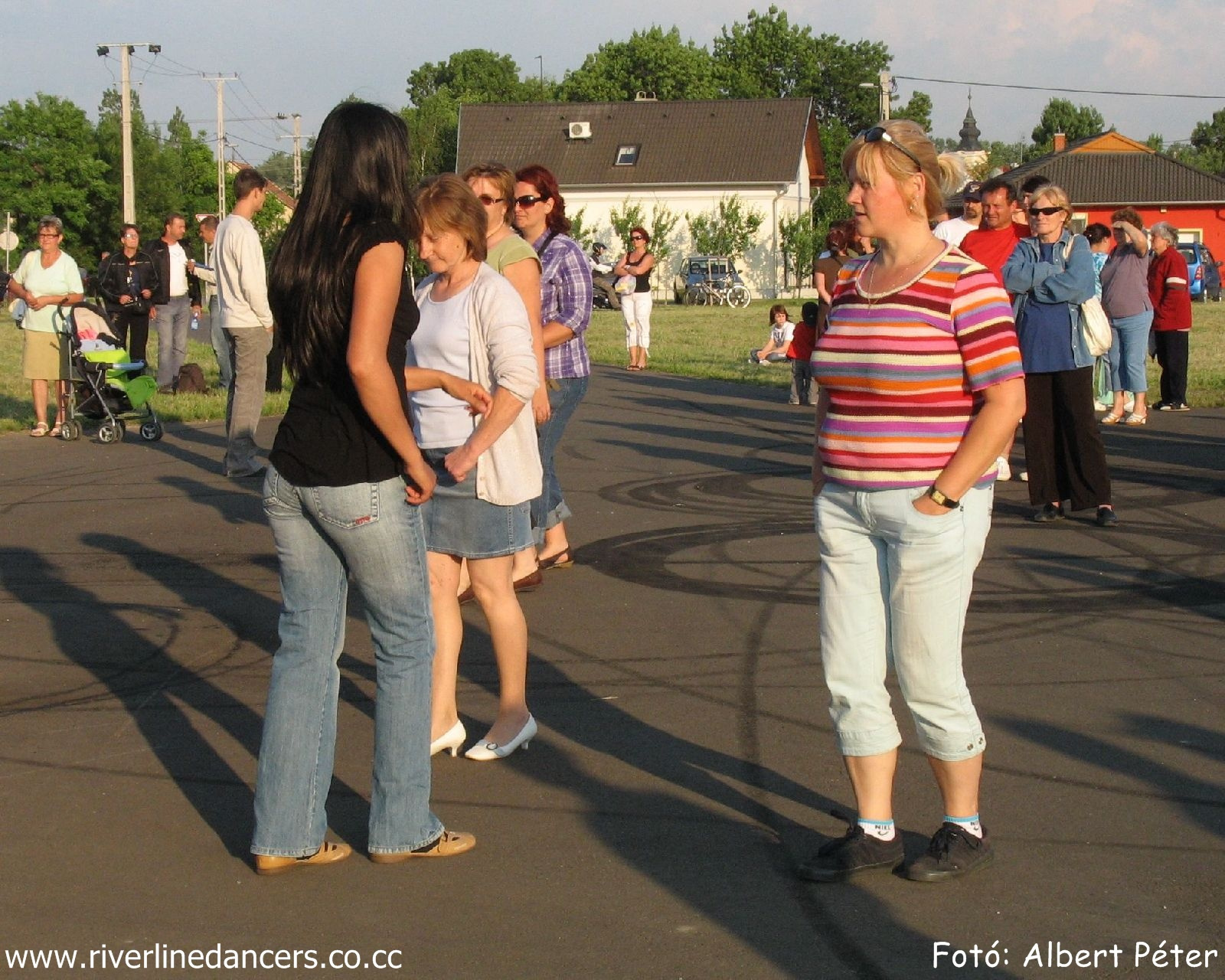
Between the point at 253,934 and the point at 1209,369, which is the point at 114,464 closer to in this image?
the point at 253,934

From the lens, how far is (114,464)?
12820 mm

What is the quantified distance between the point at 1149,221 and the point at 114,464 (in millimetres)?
69465

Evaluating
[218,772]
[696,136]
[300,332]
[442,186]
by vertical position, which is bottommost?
[218,772]

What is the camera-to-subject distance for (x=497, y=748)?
5.21m

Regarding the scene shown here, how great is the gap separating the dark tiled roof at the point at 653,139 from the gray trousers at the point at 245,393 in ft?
198

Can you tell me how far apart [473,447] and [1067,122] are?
448 ft

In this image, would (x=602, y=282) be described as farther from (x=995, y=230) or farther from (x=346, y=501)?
(x=346, y=501)

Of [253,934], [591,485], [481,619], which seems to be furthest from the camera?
[591,485]

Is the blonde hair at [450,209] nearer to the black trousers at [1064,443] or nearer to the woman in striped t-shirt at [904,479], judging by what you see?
the woman in striped t-shirt at [904,479]

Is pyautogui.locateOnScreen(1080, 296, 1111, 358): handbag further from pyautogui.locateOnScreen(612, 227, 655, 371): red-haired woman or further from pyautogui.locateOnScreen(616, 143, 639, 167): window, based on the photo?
pyautogui.locateOnScreen(616, 143, 639, 167): window

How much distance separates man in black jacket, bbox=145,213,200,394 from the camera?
59.6ft

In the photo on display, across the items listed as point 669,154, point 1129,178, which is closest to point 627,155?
Answer: point 669,154

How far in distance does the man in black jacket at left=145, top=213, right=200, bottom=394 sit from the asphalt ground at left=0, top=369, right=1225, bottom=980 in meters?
9.03

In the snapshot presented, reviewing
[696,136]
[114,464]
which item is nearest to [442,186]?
[114,464]
